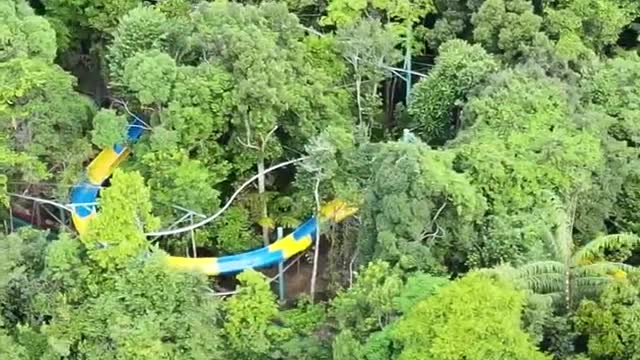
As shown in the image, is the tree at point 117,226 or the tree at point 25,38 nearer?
the tree at point 117,226

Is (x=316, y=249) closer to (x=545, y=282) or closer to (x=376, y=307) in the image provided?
(x=376, y=307)

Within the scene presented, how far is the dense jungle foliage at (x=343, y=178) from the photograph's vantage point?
1691cm

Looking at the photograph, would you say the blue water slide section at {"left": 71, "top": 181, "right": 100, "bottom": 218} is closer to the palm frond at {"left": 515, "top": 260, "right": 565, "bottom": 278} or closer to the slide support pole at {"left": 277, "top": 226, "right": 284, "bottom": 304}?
the slide support pole at {"left": 277, "top": 226, "right": 284, "bottom": 304}

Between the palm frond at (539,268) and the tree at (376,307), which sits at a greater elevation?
the palm frond at (539,268)

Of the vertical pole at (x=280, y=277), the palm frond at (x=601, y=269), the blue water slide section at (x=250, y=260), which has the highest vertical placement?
the palm frond at (x=601, y=269)

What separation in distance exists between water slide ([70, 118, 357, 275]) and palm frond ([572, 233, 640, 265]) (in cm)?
535

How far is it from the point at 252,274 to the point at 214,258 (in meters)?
3.44

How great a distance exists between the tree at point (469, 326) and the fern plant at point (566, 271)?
3.13 feet

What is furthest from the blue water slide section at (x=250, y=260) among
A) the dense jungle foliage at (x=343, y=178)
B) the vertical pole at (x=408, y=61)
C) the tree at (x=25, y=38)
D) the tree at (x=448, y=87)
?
the tree at (x=25, y=38)

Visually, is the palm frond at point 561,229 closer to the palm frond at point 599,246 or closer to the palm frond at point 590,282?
the palm frond at point 599,246

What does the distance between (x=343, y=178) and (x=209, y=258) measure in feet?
12.2

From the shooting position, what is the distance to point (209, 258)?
22406 mm

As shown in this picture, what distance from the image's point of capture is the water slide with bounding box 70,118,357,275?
21656 mm

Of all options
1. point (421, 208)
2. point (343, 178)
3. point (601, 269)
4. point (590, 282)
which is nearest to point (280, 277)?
point (343, 178)
